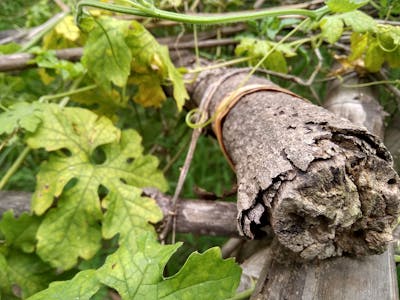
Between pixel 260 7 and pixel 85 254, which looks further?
pixel 260 7

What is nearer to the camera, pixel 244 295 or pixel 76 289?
pixel 76 289

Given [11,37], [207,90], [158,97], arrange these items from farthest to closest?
1. [11,37]
2. [158,97]
3. [207,90]

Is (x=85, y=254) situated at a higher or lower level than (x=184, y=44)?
lower

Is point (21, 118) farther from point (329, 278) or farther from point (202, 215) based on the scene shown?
point (329, 278)

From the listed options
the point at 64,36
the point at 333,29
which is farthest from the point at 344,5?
the point at 64,36

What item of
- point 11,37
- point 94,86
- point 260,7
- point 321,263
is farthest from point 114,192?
point 260,7

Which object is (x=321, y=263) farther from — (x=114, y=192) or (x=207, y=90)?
(x=207, y=90)

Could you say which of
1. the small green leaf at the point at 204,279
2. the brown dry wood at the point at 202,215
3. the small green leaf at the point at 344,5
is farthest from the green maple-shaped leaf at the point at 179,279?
the small green leaf at the point at 344,5
